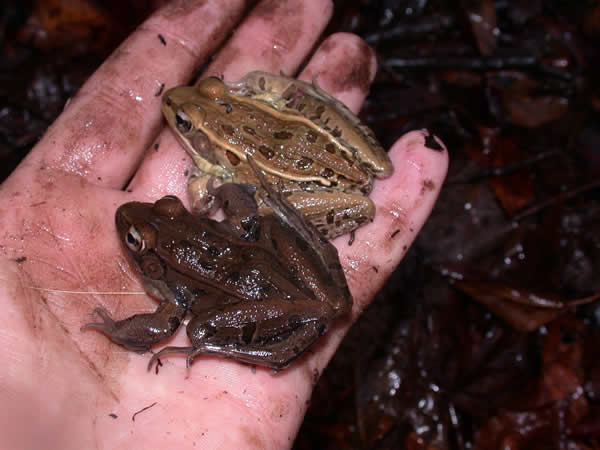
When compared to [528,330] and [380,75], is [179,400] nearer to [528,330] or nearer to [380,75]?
[528,330]

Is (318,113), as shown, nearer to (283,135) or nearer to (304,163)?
(283,135)

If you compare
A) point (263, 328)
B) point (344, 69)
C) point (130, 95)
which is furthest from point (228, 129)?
point (263, 328)

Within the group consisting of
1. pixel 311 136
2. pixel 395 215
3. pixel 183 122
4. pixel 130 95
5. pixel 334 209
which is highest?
Answer: pixel 130 95

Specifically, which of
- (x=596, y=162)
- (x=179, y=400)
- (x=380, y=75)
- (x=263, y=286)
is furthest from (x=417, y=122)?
(x=179, y=400)

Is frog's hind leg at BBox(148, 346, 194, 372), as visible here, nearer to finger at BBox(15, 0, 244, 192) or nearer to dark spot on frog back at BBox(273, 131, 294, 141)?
finger at BBox(15, 0, 244, 192)

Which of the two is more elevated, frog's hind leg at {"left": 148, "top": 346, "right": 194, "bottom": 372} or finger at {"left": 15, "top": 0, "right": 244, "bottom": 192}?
finger at {"left": 15, "top": 0, "right": 244, "bottom": 192}

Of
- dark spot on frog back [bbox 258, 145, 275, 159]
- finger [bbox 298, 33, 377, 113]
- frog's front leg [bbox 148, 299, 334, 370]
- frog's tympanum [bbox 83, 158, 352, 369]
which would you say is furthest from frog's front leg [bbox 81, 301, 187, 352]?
finger [bbox 298, 33, 377, 113]

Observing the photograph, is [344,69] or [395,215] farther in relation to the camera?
[344,69]

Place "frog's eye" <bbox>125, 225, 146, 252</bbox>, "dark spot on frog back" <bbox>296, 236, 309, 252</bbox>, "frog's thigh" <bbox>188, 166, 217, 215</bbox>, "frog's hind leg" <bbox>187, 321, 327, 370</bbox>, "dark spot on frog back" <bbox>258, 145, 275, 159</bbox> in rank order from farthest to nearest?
"frog's thigh" <bbox>188, 166, 217, 215</bbox> → "dark spot on frog back" <bbox>258, 145, 275, 159</bbox> → "dark spot on frog back" <bbox>296, 236, 309, 252</bbox> → "frog's eye" <bbox>125, 225, 146, 252</bbox> → "frog's hind leg" <bbox>187, 321, 327, 370</bbox>
